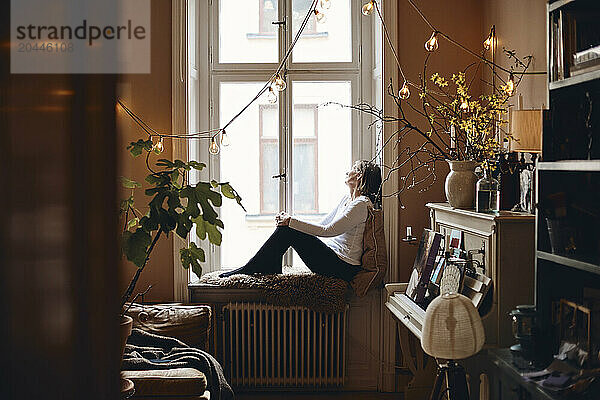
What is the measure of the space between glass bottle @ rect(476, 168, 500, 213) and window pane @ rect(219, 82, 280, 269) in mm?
1953

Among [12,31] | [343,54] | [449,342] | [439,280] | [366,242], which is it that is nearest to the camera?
[12,31]

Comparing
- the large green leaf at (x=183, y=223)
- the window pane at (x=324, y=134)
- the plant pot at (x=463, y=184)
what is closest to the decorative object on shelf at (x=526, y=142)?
the plant pot at (x=463, y=184)

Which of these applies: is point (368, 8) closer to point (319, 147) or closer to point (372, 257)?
point (319, 147)

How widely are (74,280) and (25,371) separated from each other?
5cm

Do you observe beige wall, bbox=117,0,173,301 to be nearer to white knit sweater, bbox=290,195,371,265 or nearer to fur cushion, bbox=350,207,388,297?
white knit sweater, bbox=290,195,371,265

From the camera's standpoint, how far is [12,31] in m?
0.34

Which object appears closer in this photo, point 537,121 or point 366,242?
point 537,121

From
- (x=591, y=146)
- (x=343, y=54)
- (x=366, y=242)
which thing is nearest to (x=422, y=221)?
(x=366, y=242)

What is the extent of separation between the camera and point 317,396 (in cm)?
415

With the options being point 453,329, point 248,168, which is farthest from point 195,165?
point 248,168

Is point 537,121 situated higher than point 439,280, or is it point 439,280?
point 537,121

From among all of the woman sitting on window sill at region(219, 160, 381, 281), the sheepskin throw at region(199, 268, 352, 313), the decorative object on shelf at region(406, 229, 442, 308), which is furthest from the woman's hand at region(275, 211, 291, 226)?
the decorative object on shelf at region(406, 229, 442, 308)

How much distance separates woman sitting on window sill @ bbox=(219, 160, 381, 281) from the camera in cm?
405

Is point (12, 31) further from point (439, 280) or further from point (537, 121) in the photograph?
point (439, 280)
